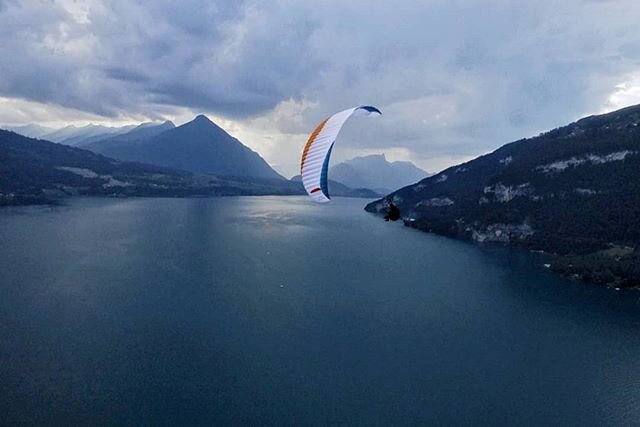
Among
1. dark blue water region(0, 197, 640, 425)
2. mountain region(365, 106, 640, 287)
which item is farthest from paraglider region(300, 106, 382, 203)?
mountain region(365, 106, 640, 287)

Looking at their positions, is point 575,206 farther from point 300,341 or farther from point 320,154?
point 320,154

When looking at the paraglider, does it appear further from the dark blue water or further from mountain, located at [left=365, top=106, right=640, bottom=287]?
mountain, located at [left=365, top=106, right=640, bottom=287]

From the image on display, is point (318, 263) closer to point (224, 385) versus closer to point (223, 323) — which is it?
point (223, 323)

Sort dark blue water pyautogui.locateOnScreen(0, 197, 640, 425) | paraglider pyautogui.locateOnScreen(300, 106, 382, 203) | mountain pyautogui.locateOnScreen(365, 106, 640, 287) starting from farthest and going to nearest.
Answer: mountain pyautogui.locateOnScreen(365, 106, 640, 287), dark blue water pyautogui.locateOnScreen(0, 197, 640, 425), paraglider pyautogui.locateOnScreen(300, 106, 382, 203)

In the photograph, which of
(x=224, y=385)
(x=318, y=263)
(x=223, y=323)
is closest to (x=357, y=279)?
(x=318, y=263)

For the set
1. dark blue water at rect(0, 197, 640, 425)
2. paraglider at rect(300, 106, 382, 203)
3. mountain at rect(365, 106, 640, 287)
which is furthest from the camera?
mountain at rect(365, 106, 640, 287)

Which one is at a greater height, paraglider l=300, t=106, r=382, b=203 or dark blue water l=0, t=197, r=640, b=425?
paraglider l=300, t=106, r=382, b=203
